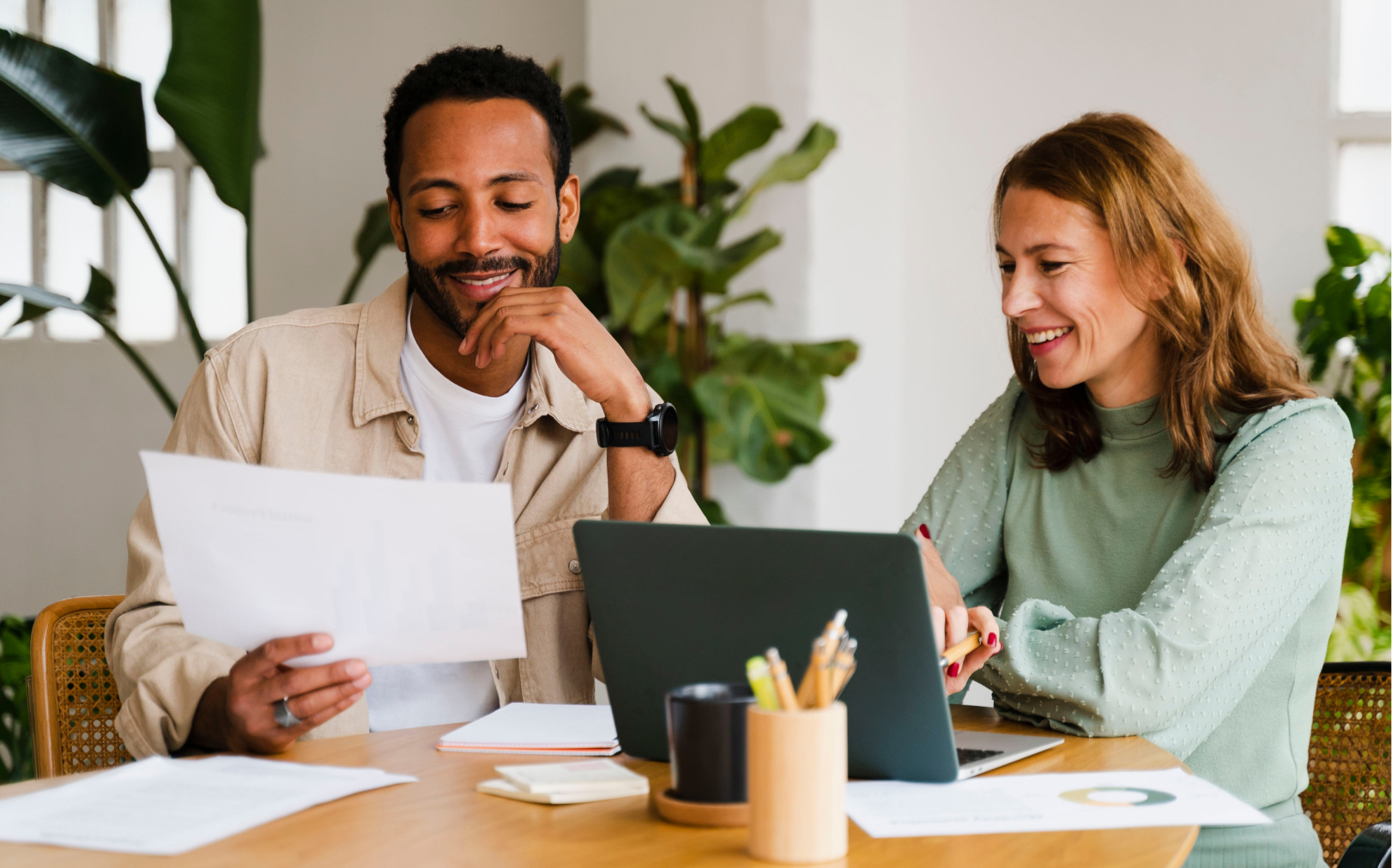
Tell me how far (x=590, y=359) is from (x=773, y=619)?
2.16 feet

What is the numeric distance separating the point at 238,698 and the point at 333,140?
12.1ft

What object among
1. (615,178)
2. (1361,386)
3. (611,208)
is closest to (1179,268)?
(1361,386)

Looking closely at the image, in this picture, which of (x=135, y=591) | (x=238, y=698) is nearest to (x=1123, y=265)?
(x=238, y=698)

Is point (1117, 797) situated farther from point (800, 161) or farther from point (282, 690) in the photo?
point (800, 161)

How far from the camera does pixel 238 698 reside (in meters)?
1.14

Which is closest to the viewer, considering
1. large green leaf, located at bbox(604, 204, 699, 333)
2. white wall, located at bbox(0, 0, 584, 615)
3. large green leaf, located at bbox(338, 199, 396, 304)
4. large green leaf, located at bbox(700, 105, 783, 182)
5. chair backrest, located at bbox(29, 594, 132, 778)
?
chair backrest, located at bbox(29, 594, 132, 778)

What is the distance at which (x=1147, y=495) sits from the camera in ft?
5.21

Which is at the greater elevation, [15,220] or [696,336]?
[15,220]

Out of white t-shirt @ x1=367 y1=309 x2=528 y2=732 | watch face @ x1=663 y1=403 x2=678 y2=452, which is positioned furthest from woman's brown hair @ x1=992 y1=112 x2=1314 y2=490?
white t-shirt @ x1=367 y1=309 x2=528 y2=732

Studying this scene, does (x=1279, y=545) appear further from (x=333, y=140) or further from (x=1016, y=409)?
(x=333, y=140)

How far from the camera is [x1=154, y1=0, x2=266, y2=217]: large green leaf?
285cm

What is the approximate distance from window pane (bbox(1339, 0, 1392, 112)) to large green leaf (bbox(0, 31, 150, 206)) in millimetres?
3254

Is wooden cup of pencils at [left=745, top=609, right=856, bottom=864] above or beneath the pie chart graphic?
above

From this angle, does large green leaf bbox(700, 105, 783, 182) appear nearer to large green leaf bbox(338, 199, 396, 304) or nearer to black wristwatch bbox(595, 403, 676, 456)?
large green leaf bbox(338, 199, 396, 304)
